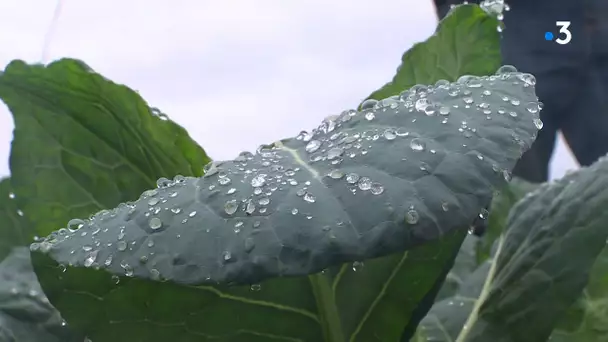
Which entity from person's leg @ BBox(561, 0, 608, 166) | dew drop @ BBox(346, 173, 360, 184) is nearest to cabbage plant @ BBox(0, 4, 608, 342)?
dew drop @ BBox(346, 173, 360, 184)

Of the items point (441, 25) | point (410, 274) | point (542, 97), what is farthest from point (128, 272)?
point (542, 97)

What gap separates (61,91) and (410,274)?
23 cm

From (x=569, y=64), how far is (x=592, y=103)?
8 cm

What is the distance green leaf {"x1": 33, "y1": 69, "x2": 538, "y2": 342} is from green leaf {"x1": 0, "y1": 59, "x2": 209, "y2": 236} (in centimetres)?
11

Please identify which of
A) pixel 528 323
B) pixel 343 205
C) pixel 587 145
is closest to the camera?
pixel 343 205

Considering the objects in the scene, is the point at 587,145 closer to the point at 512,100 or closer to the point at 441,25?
the point at 441,25

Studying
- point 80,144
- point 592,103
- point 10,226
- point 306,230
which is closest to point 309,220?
point 306,230

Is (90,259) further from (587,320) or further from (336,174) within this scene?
(587,320)

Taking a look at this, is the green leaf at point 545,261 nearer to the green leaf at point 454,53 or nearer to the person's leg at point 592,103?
the green leaf at point 454,53

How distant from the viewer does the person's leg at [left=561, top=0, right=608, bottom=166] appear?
43.6 inches

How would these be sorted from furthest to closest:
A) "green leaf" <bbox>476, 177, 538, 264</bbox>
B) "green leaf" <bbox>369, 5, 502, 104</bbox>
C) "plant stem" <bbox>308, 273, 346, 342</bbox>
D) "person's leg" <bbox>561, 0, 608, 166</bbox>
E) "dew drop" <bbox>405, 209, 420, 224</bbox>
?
"person's leg" <bbox>561, 0, 608, 166</bbox> → "green leaf" <bbox>476, 177, 538, 264</bbox> → "green leaf" <bbox>369, 5, 502, 104</bbox> → "plant stem" <bbox>308, 273, 346, 342</bbox> → "dew drop" <bbox>405, 209, 420, 224</bbox>

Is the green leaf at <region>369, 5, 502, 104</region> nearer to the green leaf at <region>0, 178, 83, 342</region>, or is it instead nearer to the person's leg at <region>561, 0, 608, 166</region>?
the green leaf at <region>0, 178, 83, 342</region>

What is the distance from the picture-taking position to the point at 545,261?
13.6 inches

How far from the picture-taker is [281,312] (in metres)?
0.33
